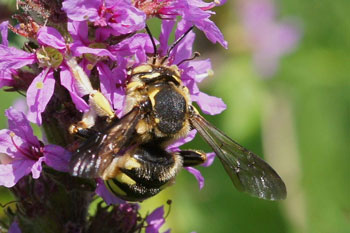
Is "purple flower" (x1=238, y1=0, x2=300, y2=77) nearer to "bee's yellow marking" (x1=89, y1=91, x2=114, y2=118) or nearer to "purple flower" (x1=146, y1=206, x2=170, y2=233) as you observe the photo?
Answer: "purple flower" (x1=146, y1=206, x2=170, y2=233)

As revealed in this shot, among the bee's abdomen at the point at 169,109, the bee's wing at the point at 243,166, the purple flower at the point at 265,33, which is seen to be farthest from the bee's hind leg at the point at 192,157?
the purple flower at the point at 265,33

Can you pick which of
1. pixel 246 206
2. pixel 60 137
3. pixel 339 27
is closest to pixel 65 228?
pixel 60 137

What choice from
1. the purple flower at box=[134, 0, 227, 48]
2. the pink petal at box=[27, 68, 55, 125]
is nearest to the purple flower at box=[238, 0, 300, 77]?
the purple flower at box=[134, 0, 227, 48]

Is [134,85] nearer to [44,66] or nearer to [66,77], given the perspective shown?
[66,77]

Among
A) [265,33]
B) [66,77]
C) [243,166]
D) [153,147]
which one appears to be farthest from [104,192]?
[265,33]

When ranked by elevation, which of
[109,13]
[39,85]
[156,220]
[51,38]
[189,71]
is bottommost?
[156,220]

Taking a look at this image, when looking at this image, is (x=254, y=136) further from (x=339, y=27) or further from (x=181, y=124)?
(x=181, y=124)
